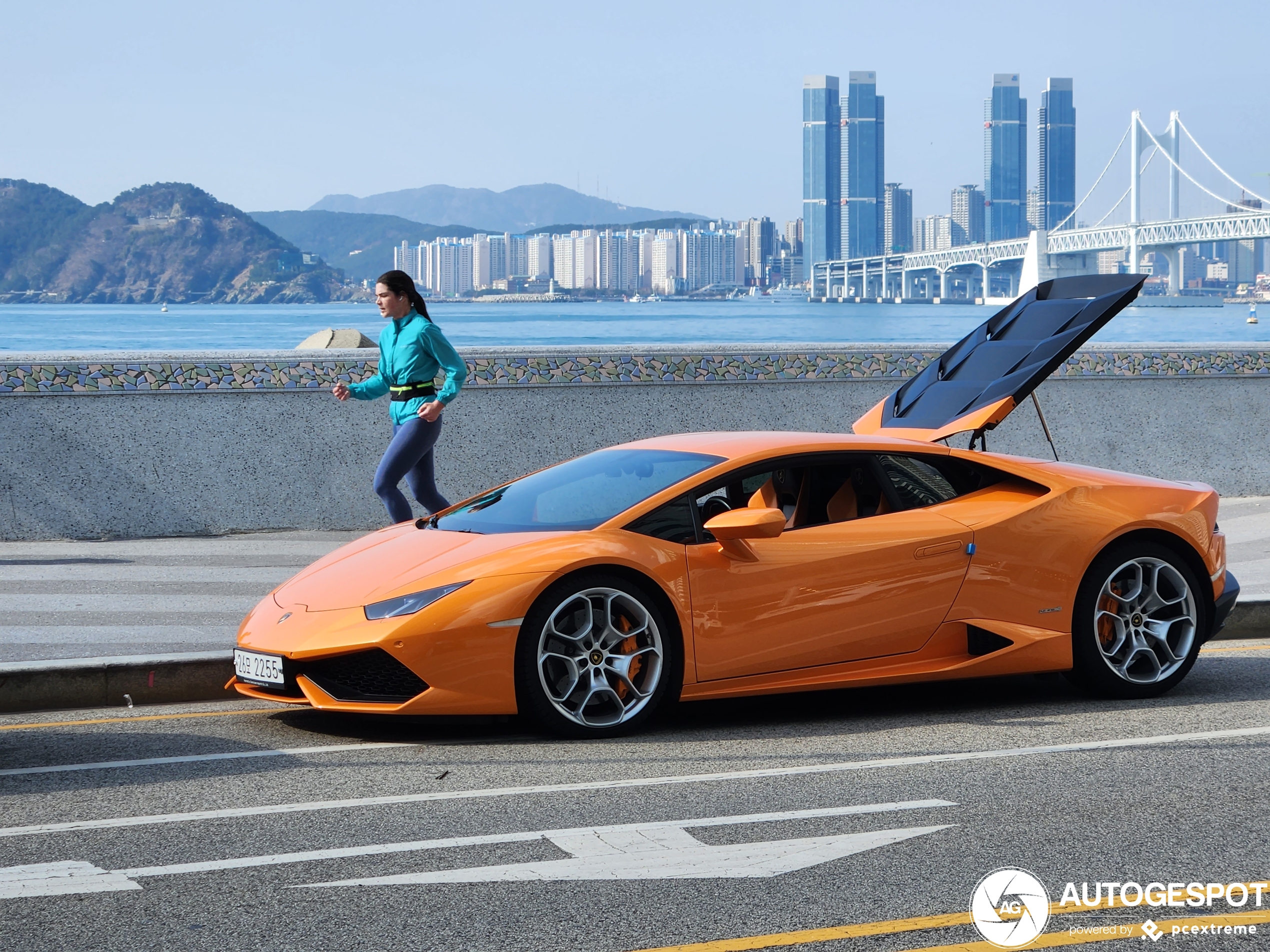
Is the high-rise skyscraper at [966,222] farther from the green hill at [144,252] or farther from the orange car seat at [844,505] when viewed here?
the orange car seat at [844,505]

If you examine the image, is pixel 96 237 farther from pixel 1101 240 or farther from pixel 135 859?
pixel 135 859

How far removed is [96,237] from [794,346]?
116287 mm

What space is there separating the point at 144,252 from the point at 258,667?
4710 inches

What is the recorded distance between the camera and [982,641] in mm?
6316

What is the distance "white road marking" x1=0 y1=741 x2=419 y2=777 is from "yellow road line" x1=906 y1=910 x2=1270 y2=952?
9.17 ft

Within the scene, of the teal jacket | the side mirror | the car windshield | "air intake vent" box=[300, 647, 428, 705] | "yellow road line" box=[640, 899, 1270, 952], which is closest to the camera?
"yellow road line" box=[640, 899, 1270, 952]

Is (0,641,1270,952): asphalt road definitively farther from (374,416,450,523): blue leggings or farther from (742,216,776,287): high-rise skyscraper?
(742,216,776,287): high-rise skyscraper

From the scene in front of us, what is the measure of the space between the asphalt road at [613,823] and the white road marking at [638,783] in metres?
0.02

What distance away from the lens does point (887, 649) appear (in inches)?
242

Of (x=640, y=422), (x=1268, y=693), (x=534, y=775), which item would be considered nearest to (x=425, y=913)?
(x=534, y=775)

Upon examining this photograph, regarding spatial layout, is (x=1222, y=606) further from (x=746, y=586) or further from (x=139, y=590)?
(x=139, y=590)

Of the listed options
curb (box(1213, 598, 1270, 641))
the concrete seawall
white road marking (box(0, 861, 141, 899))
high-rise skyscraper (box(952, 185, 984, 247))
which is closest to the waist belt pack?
the concrete seawall

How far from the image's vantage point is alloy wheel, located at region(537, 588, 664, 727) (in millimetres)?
5688

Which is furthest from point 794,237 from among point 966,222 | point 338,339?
point 338,339
